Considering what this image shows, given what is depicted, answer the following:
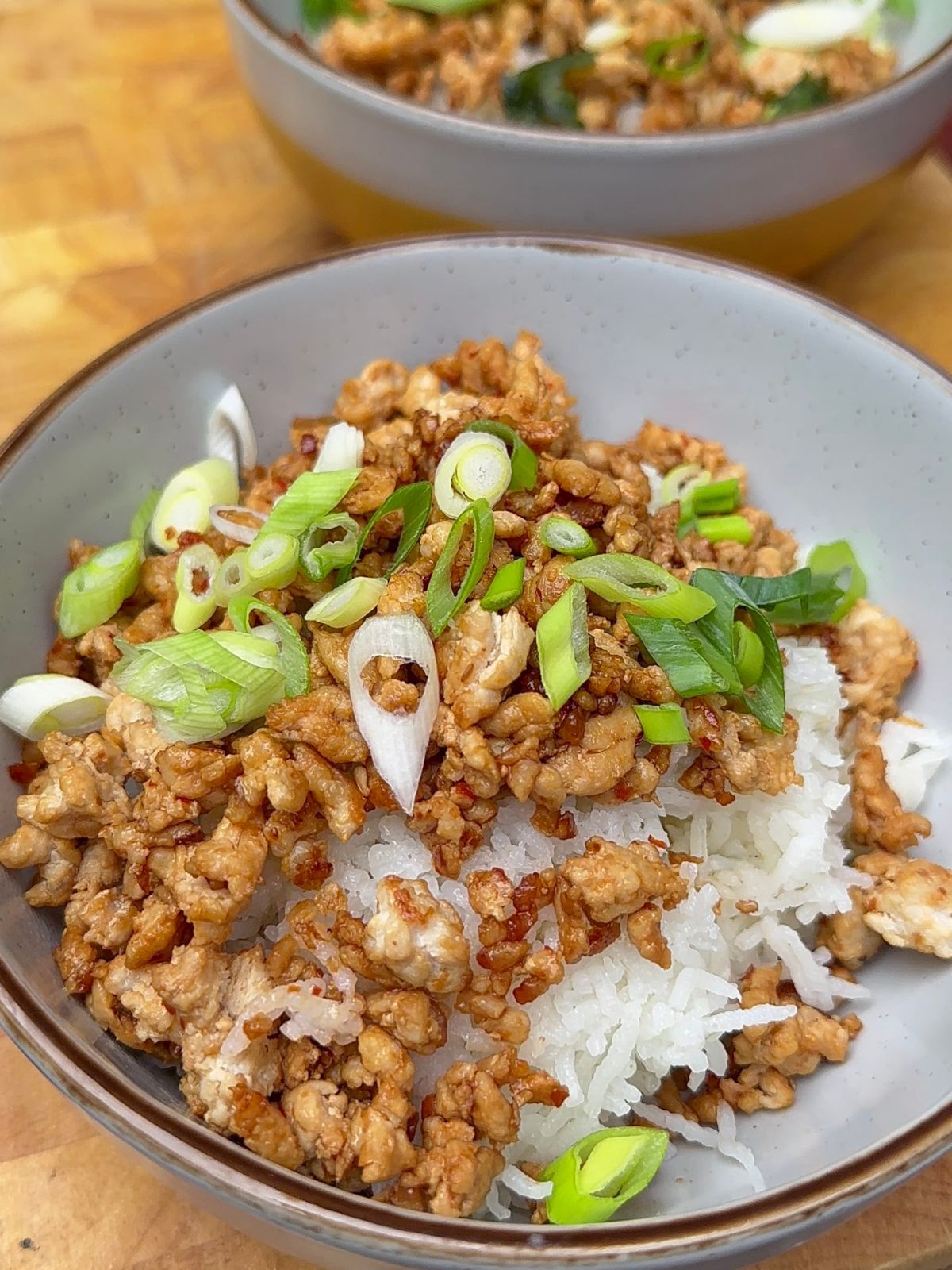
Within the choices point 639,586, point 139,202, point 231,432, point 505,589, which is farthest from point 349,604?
point 139,202

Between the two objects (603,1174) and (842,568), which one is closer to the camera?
(603,1174)

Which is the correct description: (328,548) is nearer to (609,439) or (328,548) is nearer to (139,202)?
(609,439)

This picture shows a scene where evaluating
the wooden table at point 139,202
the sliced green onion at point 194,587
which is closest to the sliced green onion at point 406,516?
the sliced green onion at point 194,587

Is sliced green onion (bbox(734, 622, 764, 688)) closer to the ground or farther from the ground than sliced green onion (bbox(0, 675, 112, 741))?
farther from the ground

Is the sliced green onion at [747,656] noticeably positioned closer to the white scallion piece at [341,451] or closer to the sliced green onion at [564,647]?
the sliced green onion at [564,647]

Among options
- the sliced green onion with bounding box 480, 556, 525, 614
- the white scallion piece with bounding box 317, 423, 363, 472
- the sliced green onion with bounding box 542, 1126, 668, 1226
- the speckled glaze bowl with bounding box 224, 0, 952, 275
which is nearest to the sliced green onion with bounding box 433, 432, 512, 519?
the sliced green onion with bounding box 480, 556, 525, 614

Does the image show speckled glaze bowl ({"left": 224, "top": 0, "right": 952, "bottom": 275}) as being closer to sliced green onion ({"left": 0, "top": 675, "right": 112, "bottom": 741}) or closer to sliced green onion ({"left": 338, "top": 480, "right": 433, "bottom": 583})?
sliced green onion ({"left": 338, "top": 480, "right": 433, "bottom": 583})
